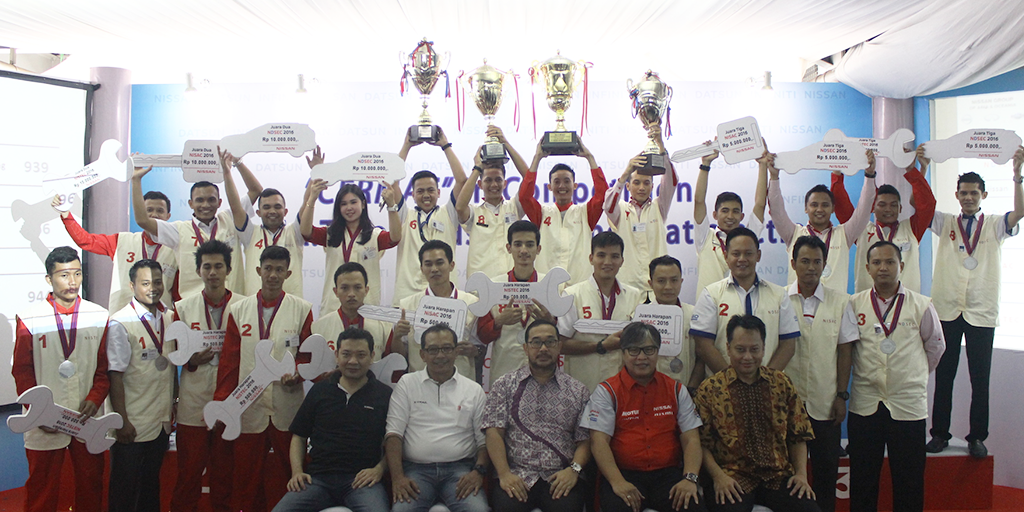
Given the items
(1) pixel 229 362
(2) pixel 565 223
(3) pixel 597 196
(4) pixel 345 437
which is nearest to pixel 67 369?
(1) pixel 229 362

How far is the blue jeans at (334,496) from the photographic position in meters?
3.02

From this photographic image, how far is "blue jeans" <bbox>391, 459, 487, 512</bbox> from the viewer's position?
9.86ft

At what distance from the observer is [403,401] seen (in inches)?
128

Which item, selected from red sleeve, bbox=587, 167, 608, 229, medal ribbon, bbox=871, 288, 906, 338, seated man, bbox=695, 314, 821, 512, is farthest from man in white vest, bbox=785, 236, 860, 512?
red sleeve, bbox=587, 167, 608, 229

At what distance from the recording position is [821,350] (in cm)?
355

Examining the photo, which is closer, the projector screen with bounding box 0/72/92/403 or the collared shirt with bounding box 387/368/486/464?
the collared shirt with bounding box 387/368/486/464

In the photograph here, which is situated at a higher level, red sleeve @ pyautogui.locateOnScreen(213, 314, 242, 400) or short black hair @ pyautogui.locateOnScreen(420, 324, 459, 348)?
short black hair @ pyautogui.locateOnScreen(420, 324, 459, 348)

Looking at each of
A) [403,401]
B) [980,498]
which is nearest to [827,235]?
[980,498]

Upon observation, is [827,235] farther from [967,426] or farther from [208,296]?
[208,296]

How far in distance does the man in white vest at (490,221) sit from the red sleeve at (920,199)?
2.53 meters

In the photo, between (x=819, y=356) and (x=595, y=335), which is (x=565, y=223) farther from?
(x=819, y=356)

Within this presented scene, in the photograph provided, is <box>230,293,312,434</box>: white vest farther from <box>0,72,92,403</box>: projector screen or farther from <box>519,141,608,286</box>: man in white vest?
<box>0,72,92,403</box>: projector screen

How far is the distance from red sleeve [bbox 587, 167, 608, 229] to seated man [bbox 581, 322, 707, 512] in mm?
1471

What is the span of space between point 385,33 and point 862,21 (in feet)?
10.1
